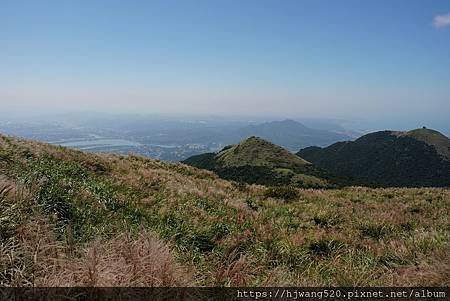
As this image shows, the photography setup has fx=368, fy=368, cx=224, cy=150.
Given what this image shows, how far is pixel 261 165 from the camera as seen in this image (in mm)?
95375

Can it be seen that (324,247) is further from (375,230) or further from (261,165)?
(261,165)

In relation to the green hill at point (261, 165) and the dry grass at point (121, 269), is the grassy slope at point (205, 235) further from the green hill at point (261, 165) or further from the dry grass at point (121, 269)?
the green hill at point (261, 165)

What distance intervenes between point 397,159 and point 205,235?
176215 millimetres

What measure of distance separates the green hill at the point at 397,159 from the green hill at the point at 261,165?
41.9 m

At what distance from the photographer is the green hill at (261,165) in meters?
75.1

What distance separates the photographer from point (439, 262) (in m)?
6.15

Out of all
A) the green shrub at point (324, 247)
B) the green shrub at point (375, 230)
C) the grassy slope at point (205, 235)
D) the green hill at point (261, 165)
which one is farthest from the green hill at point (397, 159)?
the green shrub at point (324, 247)

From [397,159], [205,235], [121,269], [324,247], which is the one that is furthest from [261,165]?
[397,159]

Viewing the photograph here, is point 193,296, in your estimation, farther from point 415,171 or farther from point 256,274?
point 415,171

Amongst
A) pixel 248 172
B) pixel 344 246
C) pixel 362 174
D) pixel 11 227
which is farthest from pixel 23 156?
pixel 362 174

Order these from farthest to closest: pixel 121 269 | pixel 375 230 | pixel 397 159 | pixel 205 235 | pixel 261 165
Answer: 1. pixel 397 159
2. pixel 261 165
3. pixel 375 230
4. pixel 205 235
5. pixel 121 269

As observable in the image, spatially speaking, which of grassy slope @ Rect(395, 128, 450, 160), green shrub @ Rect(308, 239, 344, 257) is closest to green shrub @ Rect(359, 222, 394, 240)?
green shrub @ Rect(308, 239, 344, 257)

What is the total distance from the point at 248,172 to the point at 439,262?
81.1 metres

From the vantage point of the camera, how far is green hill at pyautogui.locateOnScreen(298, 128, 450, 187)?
14638 centimetres
